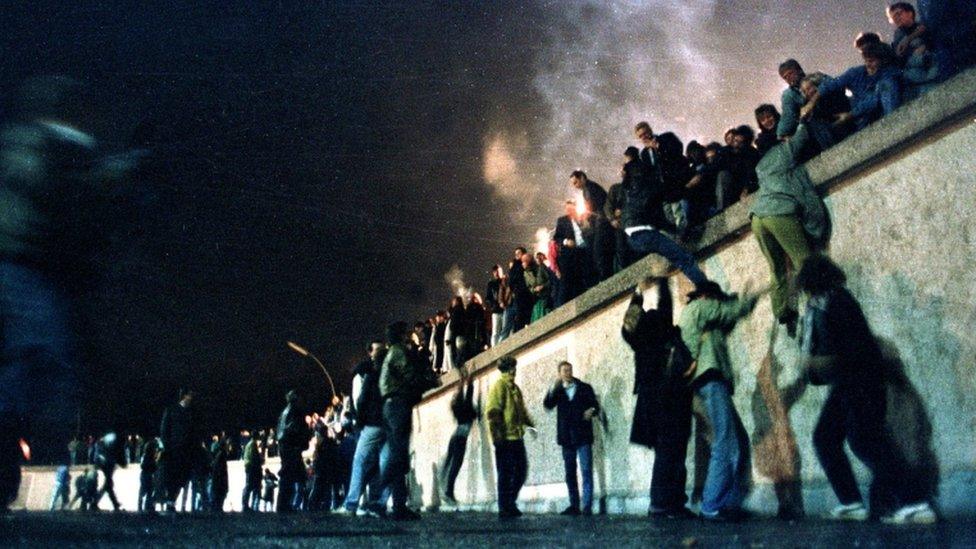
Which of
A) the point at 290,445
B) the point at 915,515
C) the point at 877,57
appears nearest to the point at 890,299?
the point at 915,515

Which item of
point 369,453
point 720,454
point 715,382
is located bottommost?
point 720,454

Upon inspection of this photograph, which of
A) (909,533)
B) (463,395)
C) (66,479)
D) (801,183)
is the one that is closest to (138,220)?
(909,533)

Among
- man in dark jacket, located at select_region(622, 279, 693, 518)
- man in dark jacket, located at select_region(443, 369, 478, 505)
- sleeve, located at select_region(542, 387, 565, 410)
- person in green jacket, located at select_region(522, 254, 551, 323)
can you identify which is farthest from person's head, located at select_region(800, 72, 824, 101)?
man in dark jacket, located at select_region(443, 369, 478, 505)

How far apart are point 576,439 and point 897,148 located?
217 inches

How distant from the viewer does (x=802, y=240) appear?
7789 mm

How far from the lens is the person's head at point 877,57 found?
7648mm

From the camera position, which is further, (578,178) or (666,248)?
(578,178)

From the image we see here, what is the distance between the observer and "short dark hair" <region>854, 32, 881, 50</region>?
25.6 ft

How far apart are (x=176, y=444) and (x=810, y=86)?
11.3 meters

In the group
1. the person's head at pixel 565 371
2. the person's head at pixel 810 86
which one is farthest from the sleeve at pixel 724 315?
the person's head at pixel 565 371

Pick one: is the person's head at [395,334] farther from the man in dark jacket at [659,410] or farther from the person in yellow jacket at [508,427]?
the man in dark jacket at [659,410]

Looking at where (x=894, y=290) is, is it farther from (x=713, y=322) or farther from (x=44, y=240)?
(x=44, y=240)

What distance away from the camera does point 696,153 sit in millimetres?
11031

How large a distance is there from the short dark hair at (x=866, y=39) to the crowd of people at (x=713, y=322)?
0.01 m
